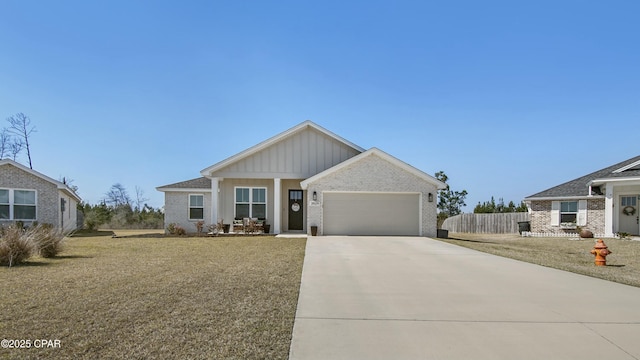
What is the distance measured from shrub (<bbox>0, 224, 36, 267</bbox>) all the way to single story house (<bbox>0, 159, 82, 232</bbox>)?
12923mm

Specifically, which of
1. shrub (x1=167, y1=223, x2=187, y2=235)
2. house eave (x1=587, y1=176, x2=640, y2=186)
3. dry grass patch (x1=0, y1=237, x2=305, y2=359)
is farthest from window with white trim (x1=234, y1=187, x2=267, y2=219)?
house eave (x1=587, y1=176, x2=640, y2=186)

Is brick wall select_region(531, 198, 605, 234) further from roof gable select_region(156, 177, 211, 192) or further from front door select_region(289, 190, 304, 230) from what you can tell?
roof gable select_region(156, 177, 211, 192)

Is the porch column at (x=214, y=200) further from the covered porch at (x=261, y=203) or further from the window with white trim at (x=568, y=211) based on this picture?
the window with white trim at (x=568, y=211)

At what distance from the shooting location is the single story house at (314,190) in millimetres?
17750

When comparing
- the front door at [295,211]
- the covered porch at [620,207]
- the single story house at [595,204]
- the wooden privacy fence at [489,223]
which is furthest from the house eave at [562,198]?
the front door at [295,211]

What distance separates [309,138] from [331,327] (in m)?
15.9

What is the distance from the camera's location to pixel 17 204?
20047 millimetres

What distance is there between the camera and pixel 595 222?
21766mm

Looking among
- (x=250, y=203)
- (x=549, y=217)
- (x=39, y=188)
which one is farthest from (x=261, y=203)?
(x=549, y=217)

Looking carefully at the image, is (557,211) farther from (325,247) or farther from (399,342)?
(399,342)

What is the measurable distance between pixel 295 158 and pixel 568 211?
709 inches

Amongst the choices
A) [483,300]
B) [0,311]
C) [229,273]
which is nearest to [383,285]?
[483,300]

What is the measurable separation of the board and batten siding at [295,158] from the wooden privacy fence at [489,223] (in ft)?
52.3

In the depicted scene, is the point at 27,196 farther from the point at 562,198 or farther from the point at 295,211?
the point at 562,198
